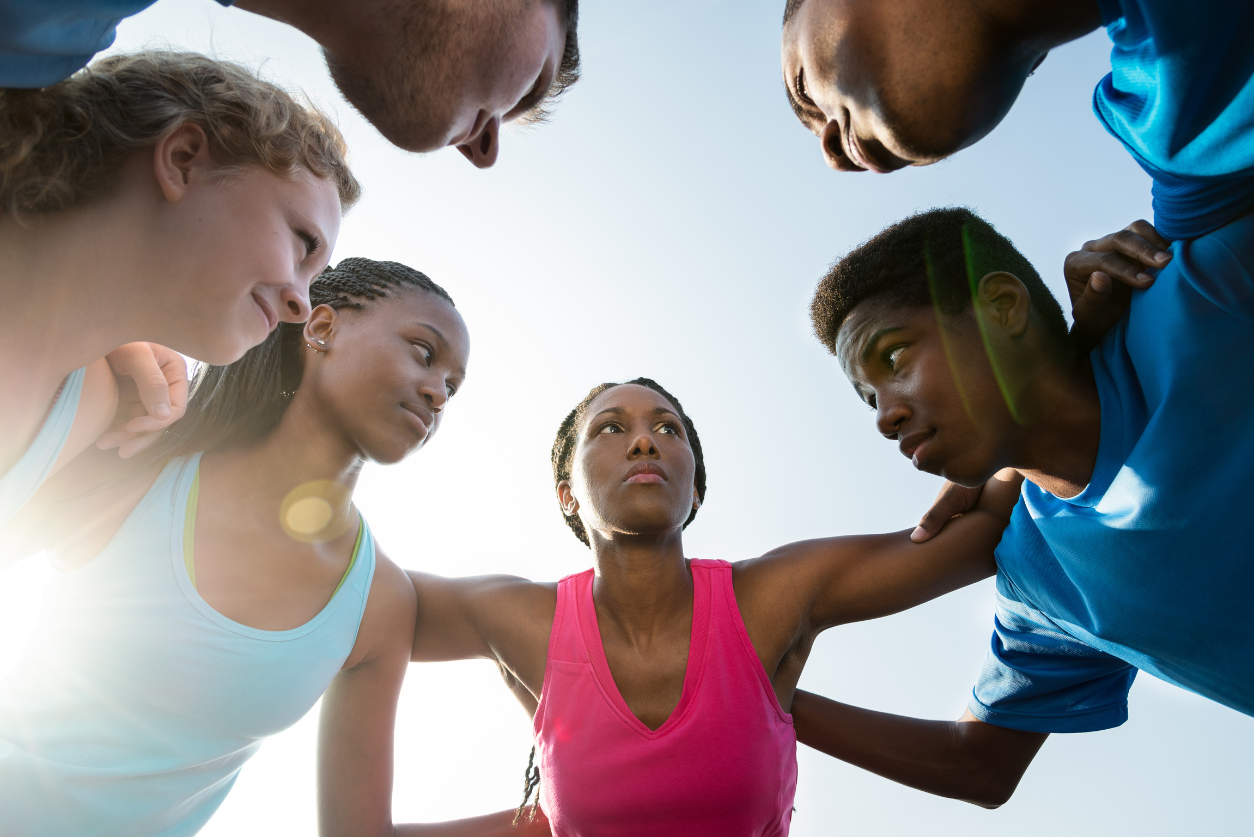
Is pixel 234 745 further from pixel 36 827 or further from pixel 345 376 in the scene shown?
Result: pixel 345 376

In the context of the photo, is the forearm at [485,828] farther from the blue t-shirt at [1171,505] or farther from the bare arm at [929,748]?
the blue t-shirt at [1171,505]

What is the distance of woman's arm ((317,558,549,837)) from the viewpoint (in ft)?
9.97

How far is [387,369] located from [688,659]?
1.76 m

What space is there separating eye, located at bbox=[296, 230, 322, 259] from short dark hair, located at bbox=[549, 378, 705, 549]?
6.92 ft

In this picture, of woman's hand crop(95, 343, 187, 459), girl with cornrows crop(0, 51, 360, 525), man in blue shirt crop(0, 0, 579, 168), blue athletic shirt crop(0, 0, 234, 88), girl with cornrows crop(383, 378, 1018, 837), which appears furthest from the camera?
girl with cornrows crop(383, 378, 1018, 837)

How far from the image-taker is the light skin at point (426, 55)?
1.87 meters

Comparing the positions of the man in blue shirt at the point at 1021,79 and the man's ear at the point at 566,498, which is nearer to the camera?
the man in blue shirt at the point at 1021,79

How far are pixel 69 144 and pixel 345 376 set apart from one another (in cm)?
135

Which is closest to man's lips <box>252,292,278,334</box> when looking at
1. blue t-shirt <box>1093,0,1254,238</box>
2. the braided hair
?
the braided hair

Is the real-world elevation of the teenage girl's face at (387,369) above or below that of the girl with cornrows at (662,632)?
above

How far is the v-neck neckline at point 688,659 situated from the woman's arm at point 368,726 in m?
0.83

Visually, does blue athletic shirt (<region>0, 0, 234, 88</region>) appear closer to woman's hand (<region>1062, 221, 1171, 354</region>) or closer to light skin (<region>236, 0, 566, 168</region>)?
light skin (<region>236, 0, 566, 168</region>)

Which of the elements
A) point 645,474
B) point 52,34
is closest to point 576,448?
point 645,474

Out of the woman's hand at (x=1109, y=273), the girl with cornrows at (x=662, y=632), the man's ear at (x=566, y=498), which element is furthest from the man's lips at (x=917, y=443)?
the man's ear at (x=566, y=498)
